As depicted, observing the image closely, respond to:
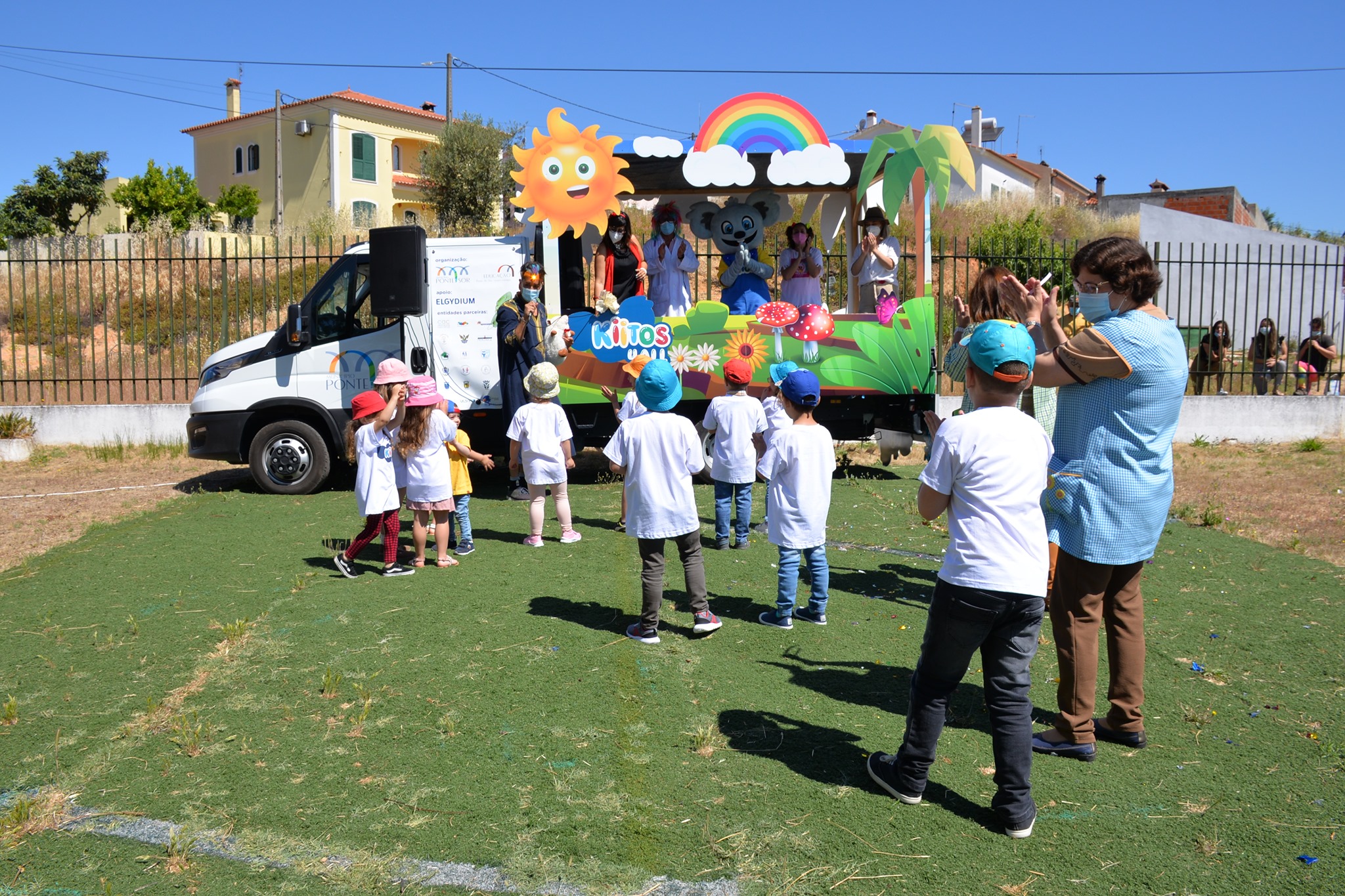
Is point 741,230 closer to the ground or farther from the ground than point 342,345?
farther from the ground

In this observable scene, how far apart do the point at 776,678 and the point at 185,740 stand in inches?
105

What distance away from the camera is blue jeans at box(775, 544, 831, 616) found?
538cm

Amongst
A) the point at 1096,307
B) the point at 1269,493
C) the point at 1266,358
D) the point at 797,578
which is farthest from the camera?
the point at 1266,358

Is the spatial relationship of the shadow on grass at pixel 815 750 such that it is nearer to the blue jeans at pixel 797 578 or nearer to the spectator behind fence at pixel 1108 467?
the spectator behind fence at pixel 1108 467

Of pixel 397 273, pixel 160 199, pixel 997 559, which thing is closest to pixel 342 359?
pixel 397 273

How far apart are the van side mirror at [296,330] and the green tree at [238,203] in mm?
29534

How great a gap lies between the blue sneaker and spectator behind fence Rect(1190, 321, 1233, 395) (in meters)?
12.2

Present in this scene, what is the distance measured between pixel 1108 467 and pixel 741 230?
7.42 meters

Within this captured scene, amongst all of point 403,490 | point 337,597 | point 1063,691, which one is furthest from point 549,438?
point 1063,691

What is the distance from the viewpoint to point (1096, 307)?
392 cm

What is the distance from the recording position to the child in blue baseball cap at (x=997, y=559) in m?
3.22

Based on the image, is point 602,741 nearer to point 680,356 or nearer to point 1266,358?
point 680,356

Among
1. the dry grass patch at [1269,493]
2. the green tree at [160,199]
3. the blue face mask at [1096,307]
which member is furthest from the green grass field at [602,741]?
the green tree at [160,199]

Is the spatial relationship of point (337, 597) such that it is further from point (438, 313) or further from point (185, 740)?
point (438, 313)
